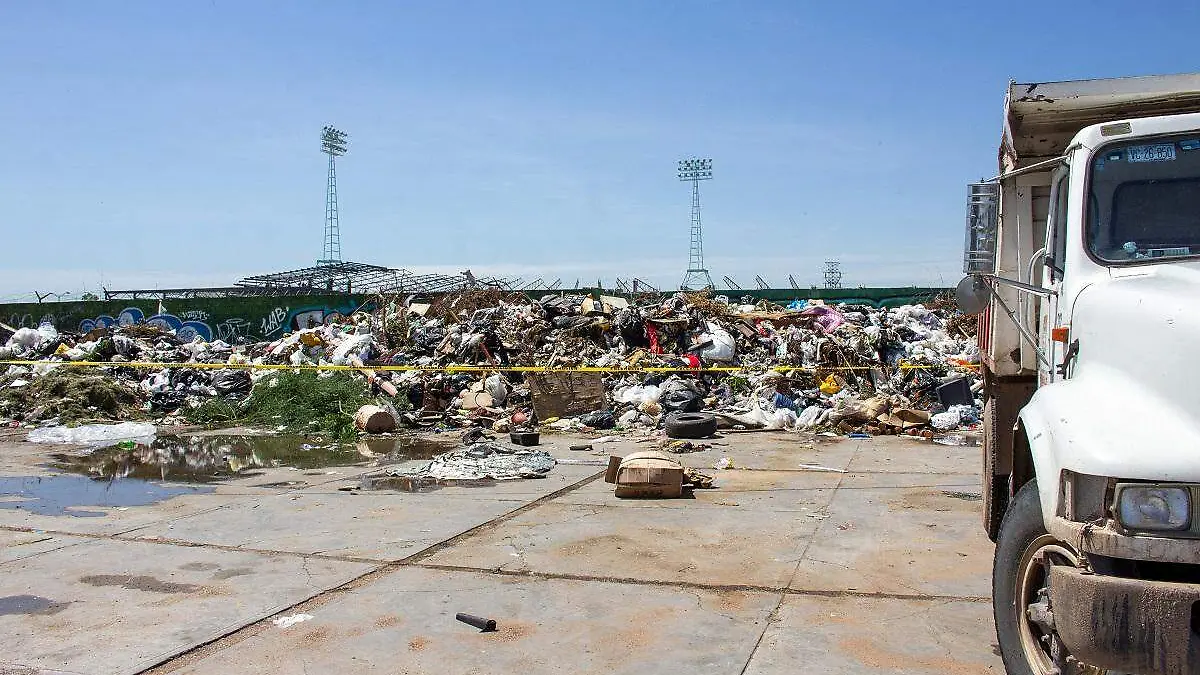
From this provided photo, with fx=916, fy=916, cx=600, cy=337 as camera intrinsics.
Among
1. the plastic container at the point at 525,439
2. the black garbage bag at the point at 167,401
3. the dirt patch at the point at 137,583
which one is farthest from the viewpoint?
the black garbage bag at the point at 167,401

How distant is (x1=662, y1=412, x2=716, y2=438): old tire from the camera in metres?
13.0

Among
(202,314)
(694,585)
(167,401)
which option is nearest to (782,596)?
(694,585)

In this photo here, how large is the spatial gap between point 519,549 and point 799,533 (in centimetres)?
217

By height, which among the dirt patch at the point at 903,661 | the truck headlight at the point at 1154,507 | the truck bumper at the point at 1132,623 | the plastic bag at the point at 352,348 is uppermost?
the truck headlight at the point at 1154,507

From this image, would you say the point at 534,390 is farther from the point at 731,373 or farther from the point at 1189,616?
the point at 1189,616

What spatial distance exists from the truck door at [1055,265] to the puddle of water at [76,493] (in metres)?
7.75

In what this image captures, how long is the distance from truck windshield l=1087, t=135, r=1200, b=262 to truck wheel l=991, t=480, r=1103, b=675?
1.07m

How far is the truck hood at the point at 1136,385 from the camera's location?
284 cm

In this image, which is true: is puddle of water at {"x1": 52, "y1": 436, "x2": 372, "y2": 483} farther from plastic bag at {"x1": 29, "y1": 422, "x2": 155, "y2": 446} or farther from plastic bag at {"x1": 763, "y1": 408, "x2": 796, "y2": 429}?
plastic bag at {"x1": 763, "y1": 408, "x2": 796, "y2": 429}

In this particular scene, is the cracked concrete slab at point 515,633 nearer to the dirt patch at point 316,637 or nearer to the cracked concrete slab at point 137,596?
the dirt patch at point 316,637

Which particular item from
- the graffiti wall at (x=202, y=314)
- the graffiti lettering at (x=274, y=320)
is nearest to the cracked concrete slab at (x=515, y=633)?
the graffiti wall at (x=202, y=314)

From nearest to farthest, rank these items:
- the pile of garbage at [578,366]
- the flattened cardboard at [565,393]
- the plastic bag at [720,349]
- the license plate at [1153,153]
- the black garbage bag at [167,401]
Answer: the license plate at [1153,153]
the pile of garbage at [578,366]
the flattened cardboard at [565,393]
the black garbage bag at [167,401]
the plastic bag at [720,349]

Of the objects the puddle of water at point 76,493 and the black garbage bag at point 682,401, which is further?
the black garbage bag at point 682,401

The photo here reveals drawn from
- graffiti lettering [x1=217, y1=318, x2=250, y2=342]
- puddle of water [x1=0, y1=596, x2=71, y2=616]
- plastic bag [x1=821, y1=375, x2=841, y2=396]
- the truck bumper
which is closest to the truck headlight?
the truck bumper
